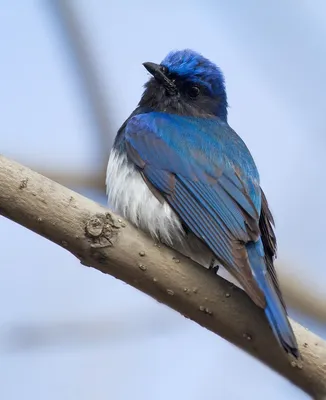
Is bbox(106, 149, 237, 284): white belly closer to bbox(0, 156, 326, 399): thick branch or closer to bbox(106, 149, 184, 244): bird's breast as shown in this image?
bbox(106, 149, 184, 244): bird's breast

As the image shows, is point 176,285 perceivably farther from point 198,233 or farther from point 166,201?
point 166,201

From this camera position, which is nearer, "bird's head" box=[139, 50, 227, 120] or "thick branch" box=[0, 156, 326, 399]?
"thick branch" box=[0, 156, 326, 399]

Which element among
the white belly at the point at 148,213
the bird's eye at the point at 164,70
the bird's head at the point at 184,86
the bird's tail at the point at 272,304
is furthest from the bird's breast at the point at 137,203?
the bird's eye at the point at 164,70

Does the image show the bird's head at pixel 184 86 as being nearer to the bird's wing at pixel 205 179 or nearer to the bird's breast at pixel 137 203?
the bird's wing at pixel 205 179

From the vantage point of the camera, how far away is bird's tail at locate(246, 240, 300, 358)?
2781 mm

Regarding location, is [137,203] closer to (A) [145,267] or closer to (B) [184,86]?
(A) [145,267]

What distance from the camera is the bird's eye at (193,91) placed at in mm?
5016

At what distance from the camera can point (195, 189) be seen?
12.7 ft

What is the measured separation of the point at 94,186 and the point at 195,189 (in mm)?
1090

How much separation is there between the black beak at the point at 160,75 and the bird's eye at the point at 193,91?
0.12m

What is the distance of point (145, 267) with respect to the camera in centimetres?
295

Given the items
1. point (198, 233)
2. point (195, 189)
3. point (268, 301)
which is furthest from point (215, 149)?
point (268, 301)

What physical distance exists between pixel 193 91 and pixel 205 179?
4.15ft

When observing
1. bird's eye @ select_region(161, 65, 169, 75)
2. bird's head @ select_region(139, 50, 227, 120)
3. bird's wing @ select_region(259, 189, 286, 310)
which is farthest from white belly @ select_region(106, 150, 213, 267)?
bird's eye @ select_region(161, 65, 169, 75)
